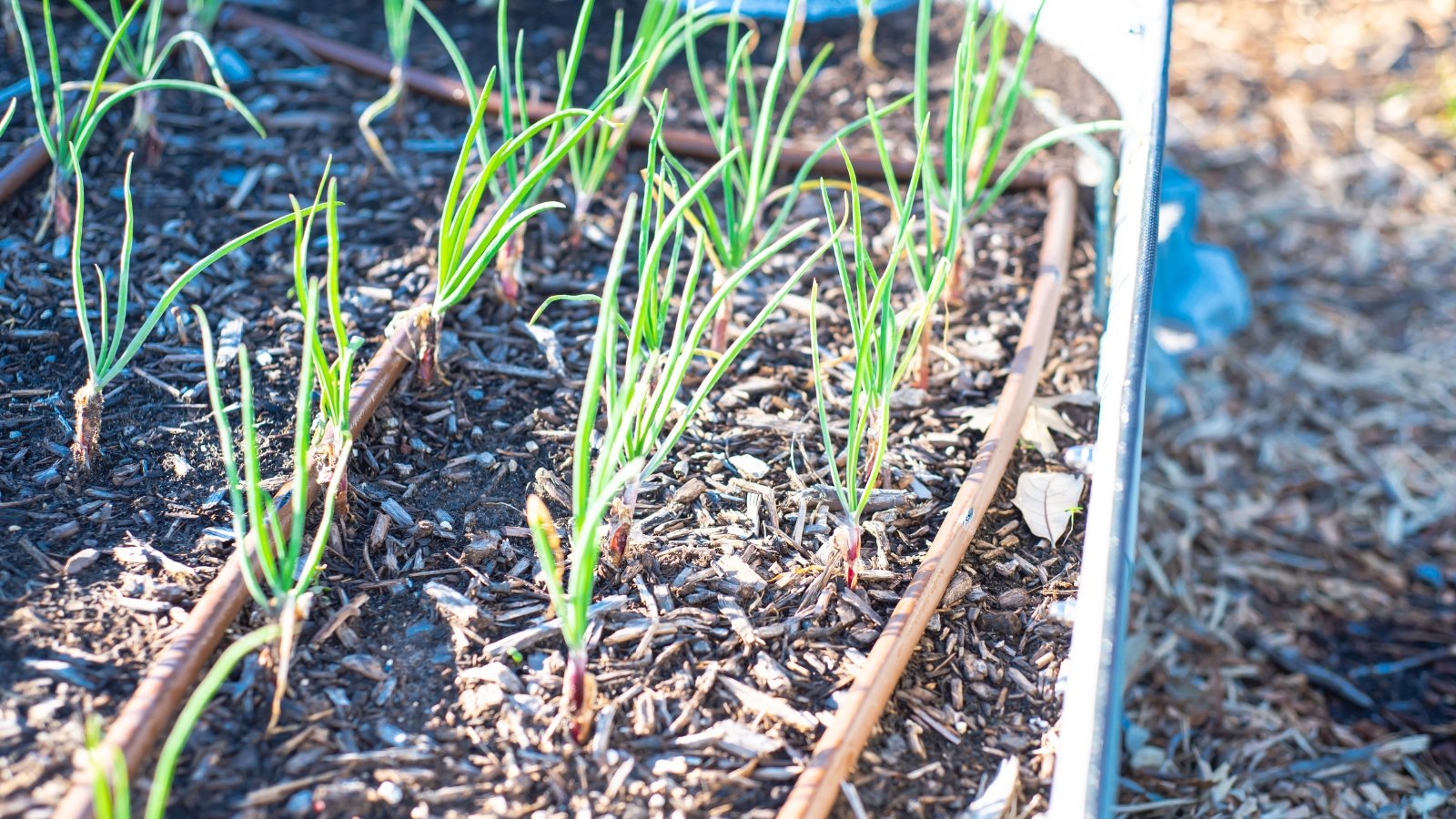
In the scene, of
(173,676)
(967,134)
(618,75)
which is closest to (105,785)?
(173,676)

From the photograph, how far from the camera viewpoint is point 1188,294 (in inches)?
104

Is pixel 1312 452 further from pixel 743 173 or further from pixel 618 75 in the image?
pixel 618 75

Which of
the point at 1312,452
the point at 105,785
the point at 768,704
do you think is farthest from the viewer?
the point at 1312,452

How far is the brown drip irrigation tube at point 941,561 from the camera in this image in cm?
125

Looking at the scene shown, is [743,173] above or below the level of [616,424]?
above

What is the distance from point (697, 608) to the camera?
4.82 feet

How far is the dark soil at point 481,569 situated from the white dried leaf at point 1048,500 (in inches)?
1.0

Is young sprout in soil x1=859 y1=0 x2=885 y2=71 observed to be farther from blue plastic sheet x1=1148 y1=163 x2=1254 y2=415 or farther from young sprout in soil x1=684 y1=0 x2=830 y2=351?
blue plastic sheet x1=1148 y1=163 x2=1254 y2=415

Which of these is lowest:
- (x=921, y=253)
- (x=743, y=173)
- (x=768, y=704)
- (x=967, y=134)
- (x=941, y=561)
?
(x=768, y=704)

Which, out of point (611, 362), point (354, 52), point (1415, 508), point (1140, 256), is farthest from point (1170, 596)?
point (354, 52)

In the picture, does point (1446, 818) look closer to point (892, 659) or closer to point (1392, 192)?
point (892, 659)

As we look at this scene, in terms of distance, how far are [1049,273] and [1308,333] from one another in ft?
3.55

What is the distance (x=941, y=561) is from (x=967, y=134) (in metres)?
0.71

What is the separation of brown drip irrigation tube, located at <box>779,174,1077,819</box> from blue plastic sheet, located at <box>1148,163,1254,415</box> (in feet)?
2.04
